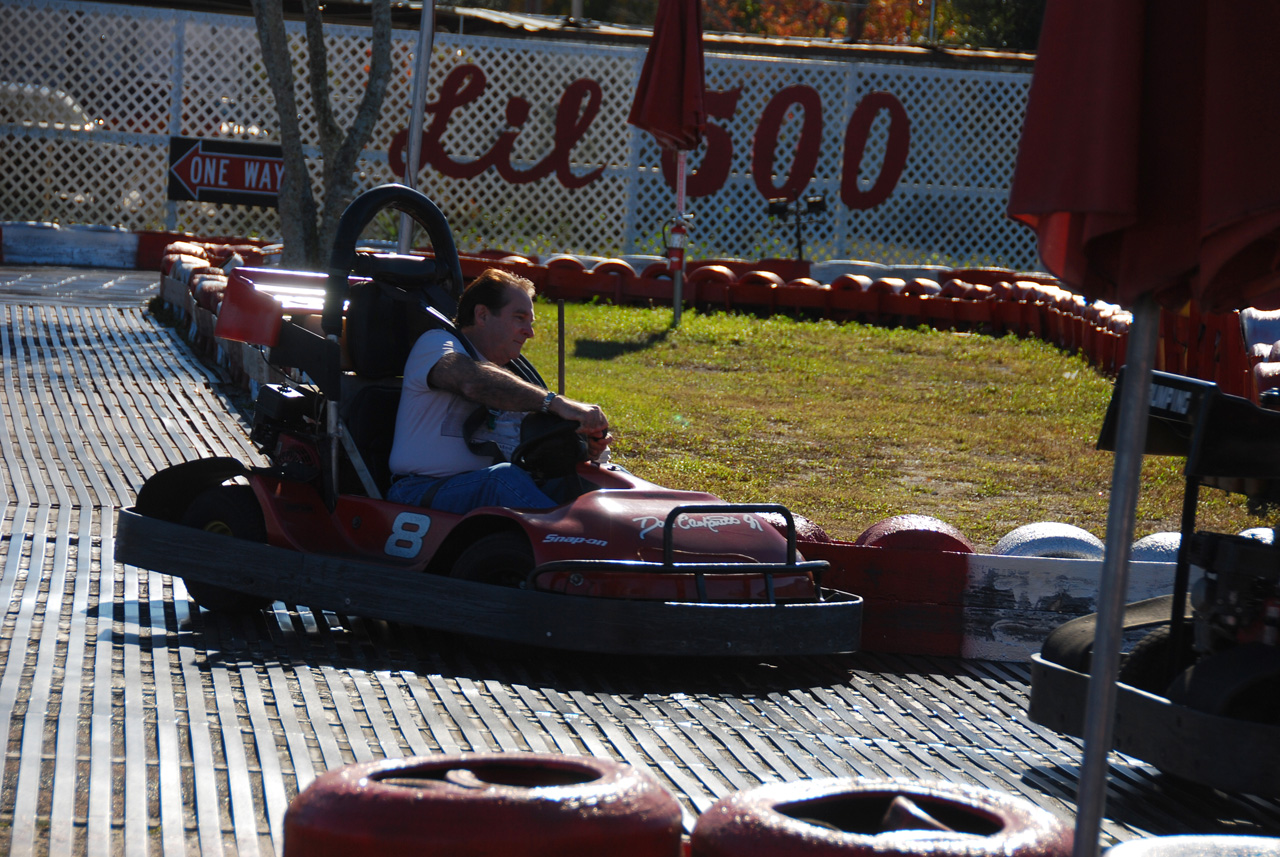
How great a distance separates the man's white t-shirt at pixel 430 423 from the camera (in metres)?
4.77

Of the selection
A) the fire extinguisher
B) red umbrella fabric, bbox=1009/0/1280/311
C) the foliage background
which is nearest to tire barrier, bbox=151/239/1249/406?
the fire extinguisher

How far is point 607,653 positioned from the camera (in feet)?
14.2

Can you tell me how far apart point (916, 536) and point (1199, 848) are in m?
2.68

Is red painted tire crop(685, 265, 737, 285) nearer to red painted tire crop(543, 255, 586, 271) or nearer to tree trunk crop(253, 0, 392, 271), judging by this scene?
red painted tire crop(543, 255, 586, 271)

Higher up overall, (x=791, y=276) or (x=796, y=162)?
(x=796, y=162)

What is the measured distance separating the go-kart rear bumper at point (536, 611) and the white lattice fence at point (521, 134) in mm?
14260

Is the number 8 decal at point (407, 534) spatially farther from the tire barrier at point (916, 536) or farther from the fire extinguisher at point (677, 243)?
the fire extinguisher at point (677, 243)

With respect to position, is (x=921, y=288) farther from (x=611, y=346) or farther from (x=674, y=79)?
(x=611, y=346)

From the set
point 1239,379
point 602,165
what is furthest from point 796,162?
point 1239,379

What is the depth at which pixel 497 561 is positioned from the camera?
4.42 m

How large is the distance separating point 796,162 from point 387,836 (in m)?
17.2

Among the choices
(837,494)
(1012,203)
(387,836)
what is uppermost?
(1012,203)

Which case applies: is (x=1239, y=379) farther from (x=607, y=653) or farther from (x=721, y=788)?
(x=721, y=788)
